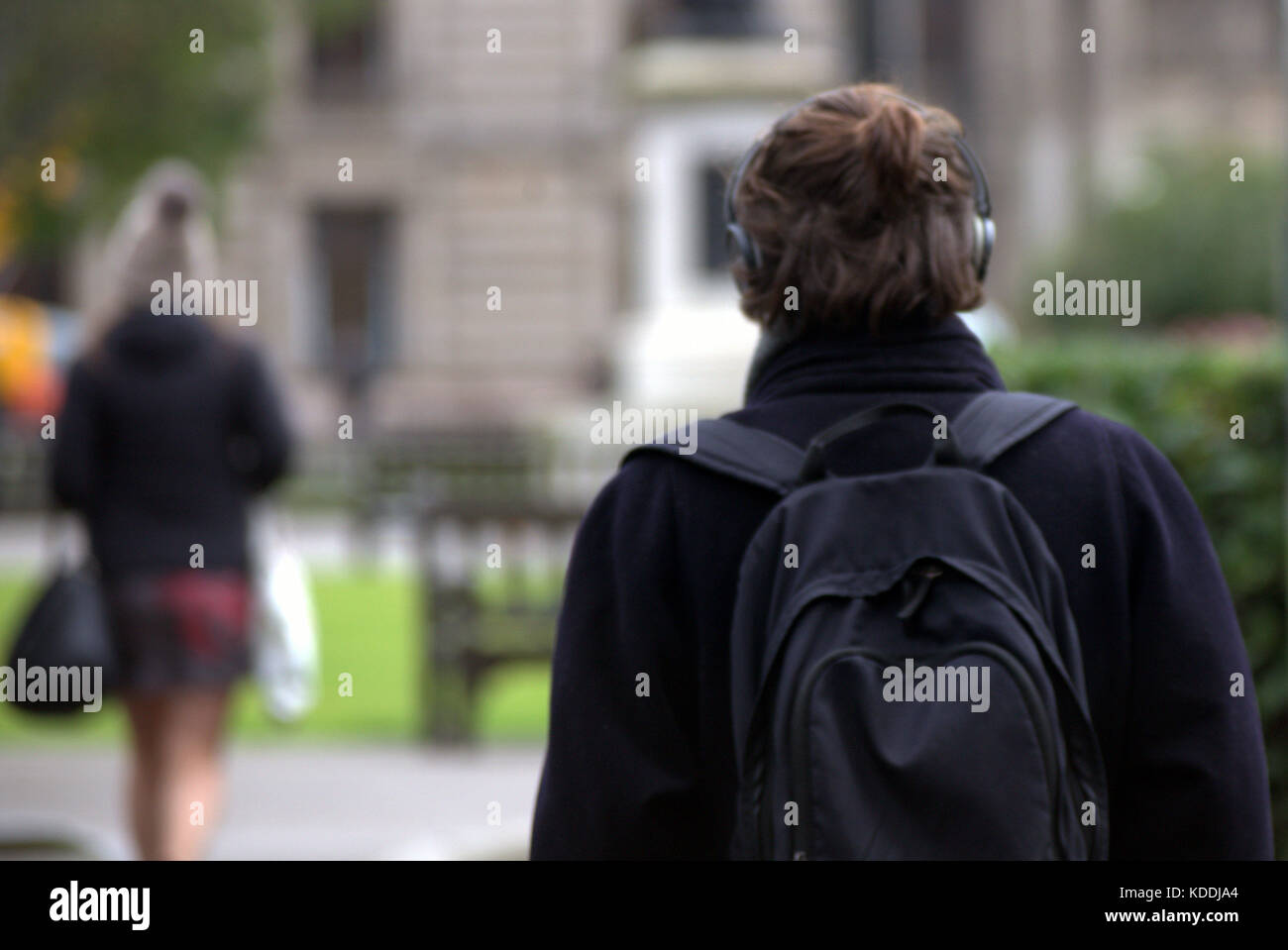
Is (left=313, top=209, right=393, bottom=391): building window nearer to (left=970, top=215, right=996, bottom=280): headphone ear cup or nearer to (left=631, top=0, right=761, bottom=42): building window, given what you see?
(left=631, top=0, right=761, bottom=42): building window

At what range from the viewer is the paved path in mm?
7188

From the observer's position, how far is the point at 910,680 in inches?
90.4

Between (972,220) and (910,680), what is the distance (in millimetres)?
663

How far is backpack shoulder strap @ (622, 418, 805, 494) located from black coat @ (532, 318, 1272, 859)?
23mm

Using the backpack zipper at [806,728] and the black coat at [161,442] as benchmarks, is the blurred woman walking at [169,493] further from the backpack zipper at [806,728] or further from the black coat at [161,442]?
the backpack zipper at [806,728]

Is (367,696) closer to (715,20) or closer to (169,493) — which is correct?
(169,493)

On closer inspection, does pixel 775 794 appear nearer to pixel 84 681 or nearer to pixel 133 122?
pixel 84 681

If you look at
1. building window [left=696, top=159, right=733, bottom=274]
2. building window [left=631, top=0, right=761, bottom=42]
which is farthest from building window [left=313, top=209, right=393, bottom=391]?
building window [left=696, top=159, right=733, bottom=274]

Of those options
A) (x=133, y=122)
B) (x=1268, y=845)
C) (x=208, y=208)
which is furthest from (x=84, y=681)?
(x=208, y=208)

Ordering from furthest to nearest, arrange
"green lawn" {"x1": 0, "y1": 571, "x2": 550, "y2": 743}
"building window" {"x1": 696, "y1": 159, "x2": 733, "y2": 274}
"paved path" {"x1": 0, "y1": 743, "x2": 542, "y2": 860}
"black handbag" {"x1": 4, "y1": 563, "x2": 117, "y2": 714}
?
"building window" {"x1": 696, "y1": 159, "x2": 733, "y2": 274}
"green lawn" {"x1": 0, "y1": 571, "x2": 550, "y2": 743}
"paved path" {"x1": 0, "y1": 743, "x2": 542, "y2": 860}
"black handbag" {"x1": 4, "y1": 563, "x2": 117, "y2": 714}

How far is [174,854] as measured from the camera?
558 centimetres

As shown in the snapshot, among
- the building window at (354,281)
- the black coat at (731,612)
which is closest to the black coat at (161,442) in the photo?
the black coat at (731,612)

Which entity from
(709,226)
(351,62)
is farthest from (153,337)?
(351,62)
